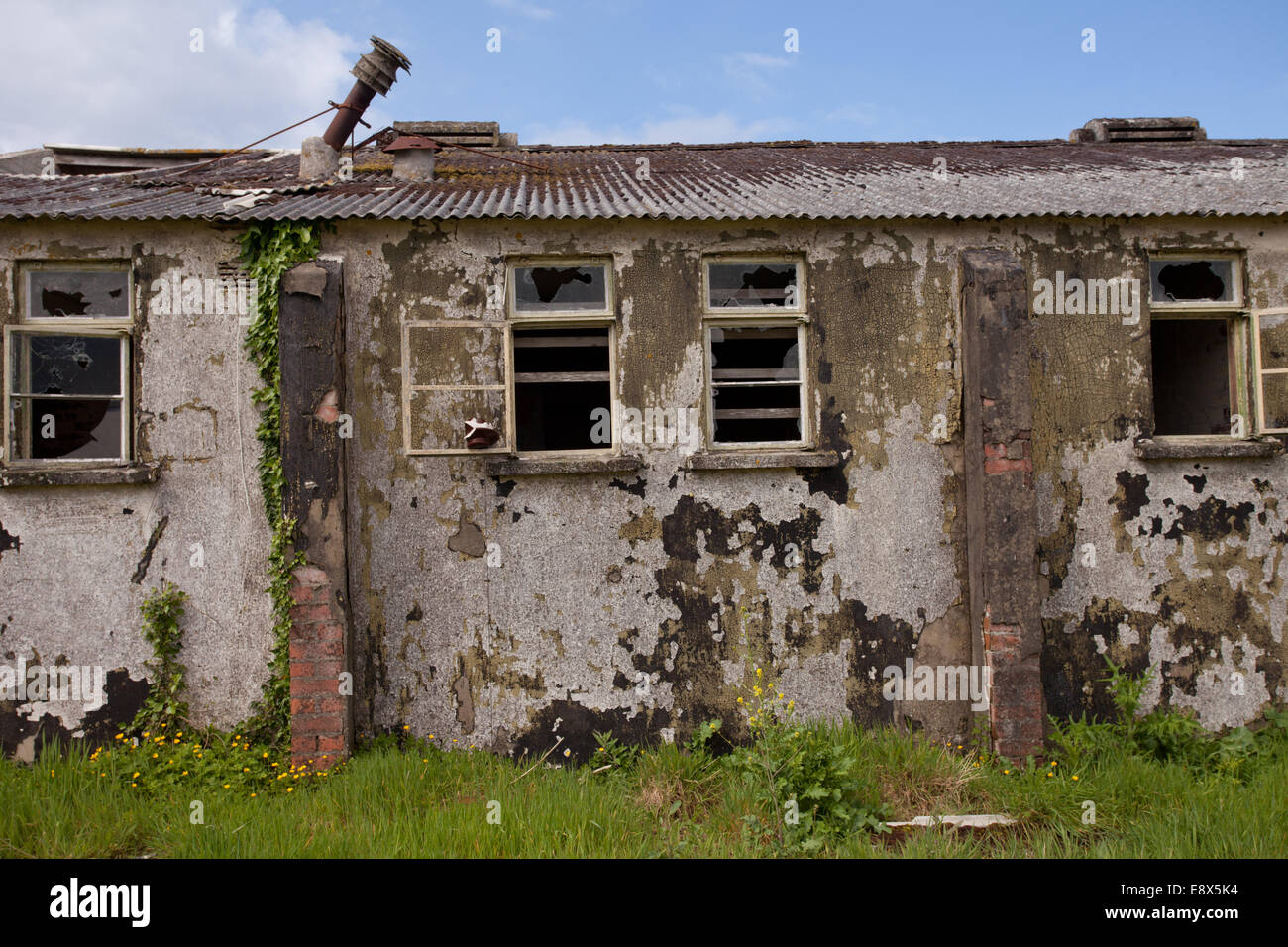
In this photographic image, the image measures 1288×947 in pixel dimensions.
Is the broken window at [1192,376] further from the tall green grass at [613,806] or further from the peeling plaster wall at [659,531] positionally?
the tall green grass at [613,806]

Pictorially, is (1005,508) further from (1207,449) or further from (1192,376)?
(1192,376)

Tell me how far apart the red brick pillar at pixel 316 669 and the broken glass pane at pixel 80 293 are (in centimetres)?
254

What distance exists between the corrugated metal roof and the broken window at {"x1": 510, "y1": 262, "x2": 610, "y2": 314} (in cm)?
46

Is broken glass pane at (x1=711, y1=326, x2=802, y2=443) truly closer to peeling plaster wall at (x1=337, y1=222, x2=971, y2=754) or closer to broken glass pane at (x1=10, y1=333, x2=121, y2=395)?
peeling plaster wall at (x1=337, y1=222, x2=971, y2=754)

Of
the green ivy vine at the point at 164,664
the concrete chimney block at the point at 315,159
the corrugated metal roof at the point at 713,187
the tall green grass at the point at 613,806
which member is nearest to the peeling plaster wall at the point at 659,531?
the corrugated metal roof at the point at 713,187

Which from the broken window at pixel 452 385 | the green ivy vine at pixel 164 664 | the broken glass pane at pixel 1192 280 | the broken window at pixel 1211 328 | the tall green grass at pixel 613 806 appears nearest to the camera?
the tall green grass at pixel 613 806

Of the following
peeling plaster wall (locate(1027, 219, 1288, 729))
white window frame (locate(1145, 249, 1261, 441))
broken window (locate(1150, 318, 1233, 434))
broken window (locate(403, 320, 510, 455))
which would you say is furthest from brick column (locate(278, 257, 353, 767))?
broken window (locate(1150, 318, 1233, 434))

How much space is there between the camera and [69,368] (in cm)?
589

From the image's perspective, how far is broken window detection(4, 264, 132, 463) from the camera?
5.66 metres

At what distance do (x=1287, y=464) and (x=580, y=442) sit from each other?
8119mm

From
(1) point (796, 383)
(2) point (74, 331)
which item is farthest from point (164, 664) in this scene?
(1) point (796, 383)

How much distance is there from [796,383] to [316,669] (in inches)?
155

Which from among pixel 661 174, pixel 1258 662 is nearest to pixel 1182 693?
pixel 1258 662

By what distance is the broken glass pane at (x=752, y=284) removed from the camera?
6004 mm
